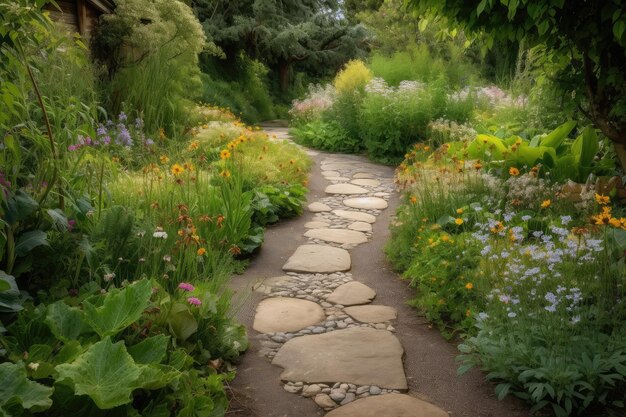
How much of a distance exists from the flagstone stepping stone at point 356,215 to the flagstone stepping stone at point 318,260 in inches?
41.2

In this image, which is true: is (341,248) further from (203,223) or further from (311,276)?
(203,223)

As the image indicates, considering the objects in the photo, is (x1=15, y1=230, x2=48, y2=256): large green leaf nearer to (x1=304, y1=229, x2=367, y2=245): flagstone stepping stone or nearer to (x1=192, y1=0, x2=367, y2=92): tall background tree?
(x1=304, y1=229, x2=367, y2=245): flagstone stepping stone

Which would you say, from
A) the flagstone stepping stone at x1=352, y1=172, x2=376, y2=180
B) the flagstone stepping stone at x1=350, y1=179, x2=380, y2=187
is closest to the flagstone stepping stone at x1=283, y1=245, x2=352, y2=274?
the flagstone stepping stone at x1=350, y1=179, x2=380, y2=187

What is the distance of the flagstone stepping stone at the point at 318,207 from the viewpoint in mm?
6295

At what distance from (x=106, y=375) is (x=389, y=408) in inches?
50.6

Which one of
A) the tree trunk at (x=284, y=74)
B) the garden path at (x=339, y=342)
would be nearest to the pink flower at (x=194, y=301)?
the garden path at (x=339, y=342)

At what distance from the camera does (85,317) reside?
2.21 meters

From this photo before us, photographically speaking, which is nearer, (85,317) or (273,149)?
(85,317)

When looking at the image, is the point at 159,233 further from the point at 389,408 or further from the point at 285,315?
the point at 389,408

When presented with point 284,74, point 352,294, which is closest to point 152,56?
point 352,294

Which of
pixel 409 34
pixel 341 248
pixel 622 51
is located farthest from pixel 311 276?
pixel 409 34

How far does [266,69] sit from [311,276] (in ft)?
53.2

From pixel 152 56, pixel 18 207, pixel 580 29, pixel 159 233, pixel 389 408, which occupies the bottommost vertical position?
pixel 389 408

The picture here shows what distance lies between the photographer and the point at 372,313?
3725mm
